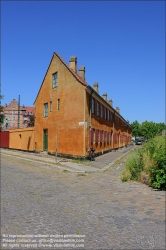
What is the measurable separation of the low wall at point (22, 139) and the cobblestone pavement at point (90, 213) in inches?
723

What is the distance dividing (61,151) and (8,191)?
13.3m

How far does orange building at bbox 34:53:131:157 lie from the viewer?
20.4m

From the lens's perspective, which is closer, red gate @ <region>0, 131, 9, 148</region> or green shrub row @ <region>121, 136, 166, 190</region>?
green shrub row @ <region>121, 136, 166, 190</region>

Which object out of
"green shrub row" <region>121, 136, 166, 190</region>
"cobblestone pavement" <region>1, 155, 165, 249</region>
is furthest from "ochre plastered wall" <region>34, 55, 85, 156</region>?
"cobblestone pavement" <region>1, 155, 165, 249</region>

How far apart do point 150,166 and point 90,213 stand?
14.6 feet

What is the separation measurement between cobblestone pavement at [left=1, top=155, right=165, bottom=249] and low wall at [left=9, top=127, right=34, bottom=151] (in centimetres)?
1836

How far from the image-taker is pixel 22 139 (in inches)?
1218

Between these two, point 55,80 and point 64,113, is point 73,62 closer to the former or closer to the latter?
point 55,80

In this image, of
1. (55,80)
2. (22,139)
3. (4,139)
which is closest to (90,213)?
(55,80)

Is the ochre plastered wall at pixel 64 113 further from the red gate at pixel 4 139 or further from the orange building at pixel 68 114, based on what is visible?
the red gate at pixel 4 139

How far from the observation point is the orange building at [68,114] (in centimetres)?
2036

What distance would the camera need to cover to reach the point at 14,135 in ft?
109

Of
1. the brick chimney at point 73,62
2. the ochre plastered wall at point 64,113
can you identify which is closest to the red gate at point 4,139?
the ochre plastered wall at point 64,113

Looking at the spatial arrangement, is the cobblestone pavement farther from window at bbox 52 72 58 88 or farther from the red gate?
the red gate
